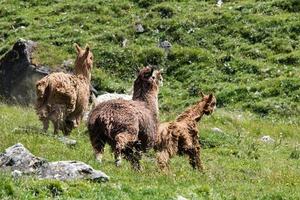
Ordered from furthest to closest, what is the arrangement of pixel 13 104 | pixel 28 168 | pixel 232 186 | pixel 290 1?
pixel 290 1
pixel 13 104
pixel 232 186
pixel 28 168

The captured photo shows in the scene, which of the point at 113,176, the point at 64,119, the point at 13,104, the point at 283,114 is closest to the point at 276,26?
the point at 283,114

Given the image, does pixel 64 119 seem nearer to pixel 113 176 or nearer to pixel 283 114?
pixel 113 176

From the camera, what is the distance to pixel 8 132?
1616 cm

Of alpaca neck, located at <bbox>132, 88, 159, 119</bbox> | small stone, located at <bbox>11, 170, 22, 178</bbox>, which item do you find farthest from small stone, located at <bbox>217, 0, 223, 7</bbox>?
small stone, located at <bbox>11, 170, 22, 178</bbox>

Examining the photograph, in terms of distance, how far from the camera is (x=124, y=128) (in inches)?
521

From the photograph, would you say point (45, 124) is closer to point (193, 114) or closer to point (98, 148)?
point (193, 114)

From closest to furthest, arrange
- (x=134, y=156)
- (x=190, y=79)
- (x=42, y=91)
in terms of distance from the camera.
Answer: (x=134, y=156) < (x=42, y=91) < (x=190, y=79)

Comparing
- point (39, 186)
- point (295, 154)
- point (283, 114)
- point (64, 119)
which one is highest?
point (39, 186)

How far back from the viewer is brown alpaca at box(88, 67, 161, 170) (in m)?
13.2

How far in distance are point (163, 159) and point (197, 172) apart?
75 centimetres

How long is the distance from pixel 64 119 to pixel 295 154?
6506 mm

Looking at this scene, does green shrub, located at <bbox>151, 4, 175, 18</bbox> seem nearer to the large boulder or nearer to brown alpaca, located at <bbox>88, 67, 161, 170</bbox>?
the large boulder

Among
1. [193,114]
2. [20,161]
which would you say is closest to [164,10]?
[193,114]

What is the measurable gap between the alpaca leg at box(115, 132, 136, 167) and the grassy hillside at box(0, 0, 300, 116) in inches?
571
